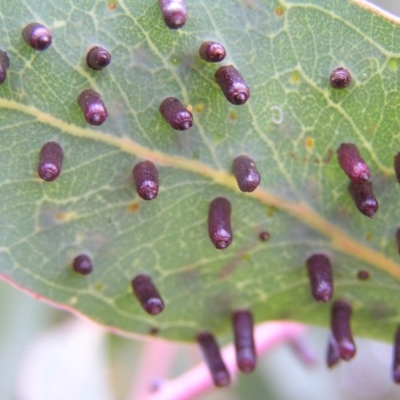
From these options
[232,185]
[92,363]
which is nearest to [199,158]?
[232,185]

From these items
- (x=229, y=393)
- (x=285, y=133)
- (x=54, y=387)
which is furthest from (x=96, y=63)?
(x=229, y=393)

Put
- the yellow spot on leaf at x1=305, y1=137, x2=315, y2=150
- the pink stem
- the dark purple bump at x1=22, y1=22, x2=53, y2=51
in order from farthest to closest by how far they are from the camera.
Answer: the pink stem < the yellow spot on leaf at x1=305, y1=137, x2=315, y2=150 < the dark purple bump at x1=22, y1=22, x2=53, y2=51

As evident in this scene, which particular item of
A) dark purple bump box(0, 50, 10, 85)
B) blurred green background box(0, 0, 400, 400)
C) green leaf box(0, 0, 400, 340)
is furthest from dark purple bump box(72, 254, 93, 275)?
blurred green background box(0, 0, 400, 400)

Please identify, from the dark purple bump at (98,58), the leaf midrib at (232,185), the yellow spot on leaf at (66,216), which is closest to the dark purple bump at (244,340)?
the leaf midrib at (232,185)

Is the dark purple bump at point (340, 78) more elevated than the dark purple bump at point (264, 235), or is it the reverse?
the dark purple bump at point (340, 78)

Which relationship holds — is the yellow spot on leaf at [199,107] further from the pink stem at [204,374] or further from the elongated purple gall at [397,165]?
the pink stem at [204,374]

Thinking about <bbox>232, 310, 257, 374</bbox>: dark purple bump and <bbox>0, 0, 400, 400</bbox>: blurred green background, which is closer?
<bbox>232, 310, 257, 374</bbox>: dark purple bump

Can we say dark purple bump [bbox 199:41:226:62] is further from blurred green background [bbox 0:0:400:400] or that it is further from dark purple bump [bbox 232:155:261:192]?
blurred green background [bbox 0:0:400:400]
